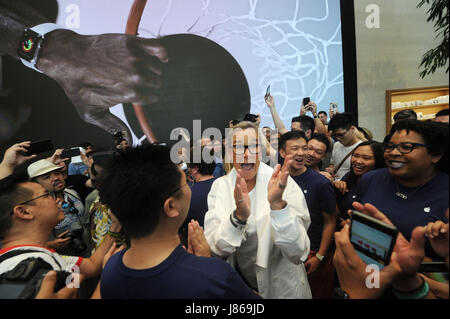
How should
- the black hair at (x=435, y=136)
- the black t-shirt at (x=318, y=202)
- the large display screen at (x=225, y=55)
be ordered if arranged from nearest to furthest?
the black hair at (x=435, y=136), the black t-shirt at (x=318, y=202), the large display screen at (x=225, y=55)

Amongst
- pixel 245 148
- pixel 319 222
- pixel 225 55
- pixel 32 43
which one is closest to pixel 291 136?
pixel 319 222

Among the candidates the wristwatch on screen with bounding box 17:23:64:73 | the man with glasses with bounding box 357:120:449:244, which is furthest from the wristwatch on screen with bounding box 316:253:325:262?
the wristwatch on screen with bounding box 17:23:64:73

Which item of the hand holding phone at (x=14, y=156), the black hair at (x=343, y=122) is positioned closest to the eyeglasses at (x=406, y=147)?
the black hair at (x=343, y=122)

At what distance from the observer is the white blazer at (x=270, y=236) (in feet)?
3.39

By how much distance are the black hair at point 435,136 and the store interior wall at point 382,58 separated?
5.58 meters

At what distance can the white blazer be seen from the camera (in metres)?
1.03

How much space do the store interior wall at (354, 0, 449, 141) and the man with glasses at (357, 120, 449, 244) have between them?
5.55 metres

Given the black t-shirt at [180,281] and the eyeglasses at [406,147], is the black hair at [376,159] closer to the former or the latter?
the eyeglasses at [406,147]

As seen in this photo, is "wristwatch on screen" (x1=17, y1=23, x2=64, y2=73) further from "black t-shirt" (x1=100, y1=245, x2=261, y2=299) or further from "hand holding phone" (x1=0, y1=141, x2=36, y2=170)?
"black t-shirt" (x1=100, y1=245, x2=261, y2=299)

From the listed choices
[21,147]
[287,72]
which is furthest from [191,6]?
[21,147]

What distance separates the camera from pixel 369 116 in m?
5.78

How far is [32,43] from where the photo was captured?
423 cm
